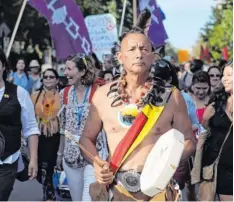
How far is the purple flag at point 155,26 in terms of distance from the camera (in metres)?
12.0

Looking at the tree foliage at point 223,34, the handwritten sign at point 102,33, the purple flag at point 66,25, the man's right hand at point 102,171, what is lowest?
the man's right hand at point 102,171

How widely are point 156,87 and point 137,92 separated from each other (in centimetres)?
12

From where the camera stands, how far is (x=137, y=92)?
428cm

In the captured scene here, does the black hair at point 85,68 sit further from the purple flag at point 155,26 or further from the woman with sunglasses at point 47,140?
the purple flag at point 155,26

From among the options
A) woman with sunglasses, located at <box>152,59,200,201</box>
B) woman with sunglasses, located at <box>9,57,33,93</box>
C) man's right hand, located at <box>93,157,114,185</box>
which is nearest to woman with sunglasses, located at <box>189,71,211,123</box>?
woman with sunglasses, located at <box>152,59,200,201</box>

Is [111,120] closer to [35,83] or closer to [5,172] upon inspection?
[5,172]

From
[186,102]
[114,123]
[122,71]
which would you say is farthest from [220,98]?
[114,123]

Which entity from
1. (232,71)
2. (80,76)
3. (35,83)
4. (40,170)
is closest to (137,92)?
(232,71)

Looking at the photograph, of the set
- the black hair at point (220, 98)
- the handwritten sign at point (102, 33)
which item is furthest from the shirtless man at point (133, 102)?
the handwritten sign at point (102, 33)

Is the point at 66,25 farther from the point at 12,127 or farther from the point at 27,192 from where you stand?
the point at 12,127

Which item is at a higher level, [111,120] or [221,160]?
[111,120]

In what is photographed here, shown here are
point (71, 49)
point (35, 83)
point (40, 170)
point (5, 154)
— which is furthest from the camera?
point (35, 83)

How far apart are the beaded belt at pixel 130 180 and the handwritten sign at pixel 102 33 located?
12991 millimetres

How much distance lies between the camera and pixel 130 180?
4098 mm
